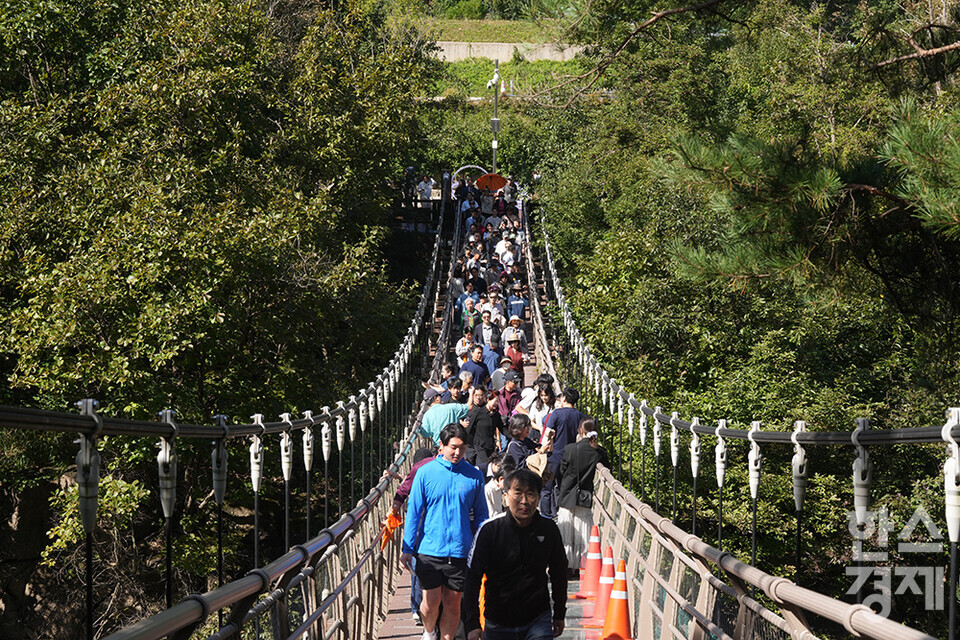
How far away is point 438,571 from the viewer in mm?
6426

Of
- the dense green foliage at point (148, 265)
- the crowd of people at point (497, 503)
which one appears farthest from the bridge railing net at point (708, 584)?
the dense green foliage at point (148, 265)

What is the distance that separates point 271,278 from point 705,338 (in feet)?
22.1

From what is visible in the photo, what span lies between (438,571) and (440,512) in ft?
1.15

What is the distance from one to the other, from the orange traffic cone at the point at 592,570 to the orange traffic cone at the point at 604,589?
752 millimetres

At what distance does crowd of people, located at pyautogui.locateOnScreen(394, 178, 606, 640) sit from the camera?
498cm

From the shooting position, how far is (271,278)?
16391mm

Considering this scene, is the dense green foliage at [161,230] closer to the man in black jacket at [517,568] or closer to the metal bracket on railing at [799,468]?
the man in black jacket at [517,568]

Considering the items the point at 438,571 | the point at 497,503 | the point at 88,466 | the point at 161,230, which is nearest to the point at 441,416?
the point at 497,503

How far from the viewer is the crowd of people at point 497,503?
498 centimetres

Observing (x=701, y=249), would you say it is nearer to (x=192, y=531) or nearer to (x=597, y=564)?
(x=597, y=564)

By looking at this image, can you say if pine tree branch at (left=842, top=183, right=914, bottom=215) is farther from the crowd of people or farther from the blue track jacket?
the blue track jacket

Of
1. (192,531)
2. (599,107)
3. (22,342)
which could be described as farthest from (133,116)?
(599,107)

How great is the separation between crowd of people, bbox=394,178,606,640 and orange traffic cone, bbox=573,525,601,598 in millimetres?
398

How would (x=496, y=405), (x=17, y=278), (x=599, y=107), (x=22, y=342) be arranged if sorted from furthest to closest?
(x=599, y=107) → (x=17, y=278) → (x=22, y=342) → (x=496, y=405)
